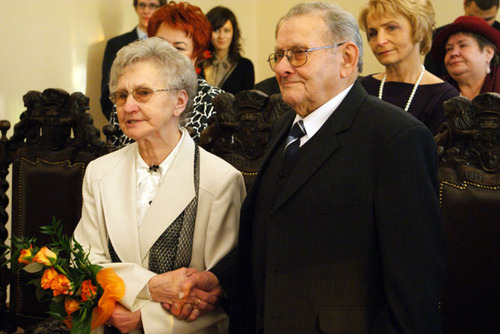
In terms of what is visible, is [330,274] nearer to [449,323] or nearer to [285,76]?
[285,76]

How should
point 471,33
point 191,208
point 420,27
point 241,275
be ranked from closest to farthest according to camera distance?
point 241,275 → point 191,208 → point 420,27 → point 471,33

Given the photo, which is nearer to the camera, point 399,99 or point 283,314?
point 283,314

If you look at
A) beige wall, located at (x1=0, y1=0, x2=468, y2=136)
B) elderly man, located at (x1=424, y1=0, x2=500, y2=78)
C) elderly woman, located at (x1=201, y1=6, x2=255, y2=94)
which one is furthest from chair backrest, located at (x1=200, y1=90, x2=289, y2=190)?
beige wall, located at (x1=0, y1=0, x2=468, y2=136)

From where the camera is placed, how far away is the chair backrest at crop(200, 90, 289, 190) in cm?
252

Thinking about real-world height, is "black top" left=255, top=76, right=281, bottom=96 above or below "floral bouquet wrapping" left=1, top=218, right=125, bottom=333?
above

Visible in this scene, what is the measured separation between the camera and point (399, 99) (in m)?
2.74

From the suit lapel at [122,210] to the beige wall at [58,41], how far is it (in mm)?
2570

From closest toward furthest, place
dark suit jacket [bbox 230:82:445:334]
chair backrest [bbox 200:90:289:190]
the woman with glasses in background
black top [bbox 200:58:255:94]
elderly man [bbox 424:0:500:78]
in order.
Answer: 1. dark suit jacket [bbox 230:82:445:334]
2. chair backrest [bbox 200:90:289:190]
3. elderly man [bbox 424:0:500:78]
4. black top [bbox 200:58:255:94]
5. the woman with glasses in background

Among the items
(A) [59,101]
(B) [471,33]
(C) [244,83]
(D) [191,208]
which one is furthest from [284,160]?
(C) [244,83]

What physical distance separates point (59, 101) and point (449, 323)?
2003 mm

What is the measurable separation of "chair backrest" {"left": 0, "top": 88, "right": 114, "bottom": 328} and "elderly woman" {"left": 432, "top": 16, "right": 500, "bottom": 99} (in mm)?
1868

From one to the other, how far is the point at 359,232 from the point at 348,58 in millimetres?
473

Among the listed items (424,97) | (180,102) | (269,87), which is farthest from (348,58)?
(269,87)

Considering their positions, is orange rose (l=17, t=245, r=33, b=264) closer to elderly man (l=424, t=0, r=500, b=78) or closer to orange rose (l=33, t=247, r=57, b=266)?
orange rose (l=33, t=247, r=57, b=266)
